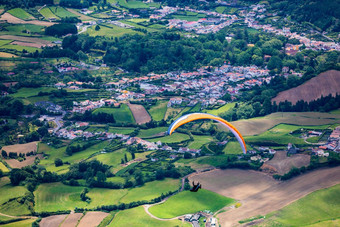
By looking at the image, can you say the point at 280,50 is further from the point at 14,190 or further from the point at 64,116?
the point at 14,190

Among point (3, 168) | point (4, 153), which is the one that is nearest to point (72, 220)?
point (3, 168)

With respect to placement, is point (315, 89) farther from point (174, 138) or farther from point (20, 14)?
point (20, 14)

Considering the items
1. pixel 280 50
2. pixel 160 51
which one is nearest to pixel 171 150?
pixel 160 51

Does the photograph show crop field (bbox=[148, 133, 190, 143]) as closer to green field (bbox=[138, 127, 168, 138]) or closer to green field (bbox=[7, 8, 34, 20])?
green field (bbox=[138, 127, 168, 138])

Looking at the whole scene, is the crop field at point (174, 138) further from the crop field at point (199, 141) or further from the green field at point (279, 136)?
the green field at point (279, 136)

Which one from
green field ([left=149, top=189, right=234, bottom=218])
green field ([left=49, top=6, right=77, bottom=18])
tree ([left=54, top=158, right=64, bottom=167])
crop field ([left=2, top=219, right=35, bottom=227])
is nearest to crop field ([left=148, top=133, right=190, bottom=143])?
tree ([left=54, top=158, right=64, bottom=167])

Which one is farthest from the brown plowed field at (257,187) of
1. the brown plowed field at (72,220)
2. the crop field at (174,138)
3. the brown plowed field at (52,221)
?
the brown plowed field at (52,221)
